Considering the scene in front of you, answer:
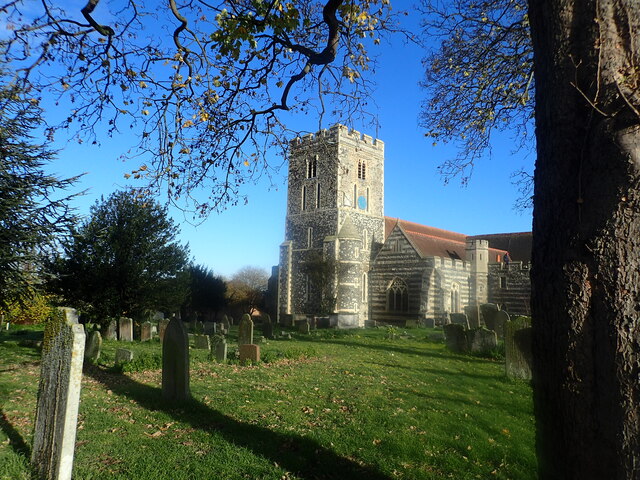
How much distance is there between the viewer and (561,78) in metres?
2.60

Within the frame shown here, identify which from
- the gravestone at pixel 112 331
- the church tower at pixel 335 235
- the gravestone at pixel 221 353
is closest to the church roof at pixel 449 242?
the church tower at pixel 335 235

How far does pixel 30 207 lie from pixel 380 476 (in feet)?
39.6

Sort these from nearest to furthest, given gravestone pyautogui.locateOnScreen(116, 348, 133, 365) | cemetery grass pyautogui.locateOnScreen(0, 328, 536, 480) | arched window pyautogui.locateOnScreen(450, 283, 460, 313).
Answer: cemetery grass pyautogui.locateOnScreen(0, 328, 536, 480) → gravestone pyautogui.locateOnScreen(116, 348, 133, 365) → arched window pyautogui.locateOnScreen(450, 283, 460, 313)

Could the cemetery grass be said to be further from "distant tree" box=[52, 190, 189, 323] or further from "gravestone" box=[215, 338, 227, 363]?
"distant tree" box=[52, 190, 189, 323]

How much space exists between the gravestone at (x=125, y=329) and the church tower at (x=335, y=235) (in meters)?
17.8

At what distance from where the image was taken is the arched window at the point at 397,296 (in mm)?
33375

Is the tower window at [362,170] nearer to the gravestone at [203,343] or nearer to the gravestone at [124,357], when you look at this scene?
the gravestone at [203,343]

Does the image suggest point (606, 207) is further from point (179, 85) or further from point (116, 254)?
point (116, 254)

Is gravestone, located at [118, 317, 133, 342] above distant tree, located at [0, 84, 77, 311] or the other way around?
the other way around

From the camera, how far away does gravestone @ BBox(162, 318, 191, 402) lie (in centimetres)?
729

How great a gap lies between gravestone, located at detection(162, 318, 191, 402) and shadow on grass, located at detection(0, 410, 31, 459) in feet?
6.91

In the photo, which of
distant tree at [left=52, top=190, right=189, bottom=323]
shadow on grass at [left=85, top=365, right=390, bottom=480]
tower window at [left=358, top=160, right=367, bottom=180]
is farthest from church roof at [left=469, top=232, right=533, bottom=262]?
shadow on grass at [left=85, top=365, right=390, bottom=480]

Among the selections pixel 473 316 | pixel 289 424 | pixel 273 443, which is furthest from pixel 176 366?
pixel 473 316

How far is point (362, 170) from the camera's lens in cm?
3947
